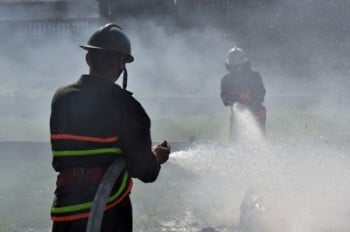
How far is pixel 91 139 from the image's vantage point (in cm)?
269

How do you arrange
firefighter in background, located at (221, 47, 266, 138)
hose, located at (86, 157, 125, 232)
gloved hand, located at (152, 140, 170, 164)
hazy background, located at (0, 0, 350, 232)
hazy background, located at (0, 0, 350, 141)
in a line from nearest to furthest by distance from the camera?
hose, located at (86, 157, 125, 232) < gloved hand, located at (152, 140, 170, 164) < hazy background, located at (0, 0, 350, 232) < firefighter in background, located at (221, 47, 266, 138) < hazy background, located at (0, 0, 350, 141)

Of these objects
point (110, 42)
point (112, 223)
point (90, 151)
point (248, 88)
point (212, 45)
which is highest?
point (110, 42)

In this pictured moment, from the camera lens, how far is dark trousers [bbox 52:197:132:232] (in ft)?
9.02

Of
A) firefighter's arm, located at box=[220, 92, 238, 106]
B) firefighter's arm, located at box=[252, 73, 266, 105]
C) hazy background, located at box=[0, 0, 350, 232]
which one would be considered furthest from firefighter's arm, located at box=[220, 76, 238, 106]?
hazy background, located at box=[0, 0, 350, 232]

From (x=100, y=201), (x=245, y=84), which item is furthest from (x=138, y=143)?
(x=245, y=84)

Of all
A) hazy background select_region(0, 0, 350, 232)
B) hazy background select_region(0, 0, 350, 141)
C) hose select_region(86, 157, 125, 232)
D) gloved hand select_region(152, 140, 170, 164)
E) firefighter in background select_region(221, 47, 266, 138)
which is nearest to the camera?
hose select_region(86, 157, 125, 232)

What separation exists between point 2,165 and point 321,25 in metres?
12.6

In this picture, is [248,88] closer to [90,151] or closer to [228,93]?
[228,93]

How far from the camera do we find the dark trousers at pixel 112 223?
9.02 feet

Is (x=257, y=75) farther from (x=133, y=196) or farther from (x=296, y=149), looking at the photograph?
(x=133, y=196)

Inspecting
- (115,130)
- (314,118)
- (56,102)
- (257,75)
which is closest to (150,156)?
(115,130)

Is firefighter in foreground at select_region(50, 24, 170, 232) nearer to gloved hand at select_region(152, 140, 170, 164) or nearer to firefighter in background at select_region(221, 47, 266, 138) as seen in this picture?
gloved hand at select_region(152, 140, 170, 164)

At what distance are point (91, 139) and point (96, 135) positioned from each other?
0.10 feet

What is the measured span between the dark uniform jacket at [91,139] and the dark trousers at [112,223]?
0.03m
